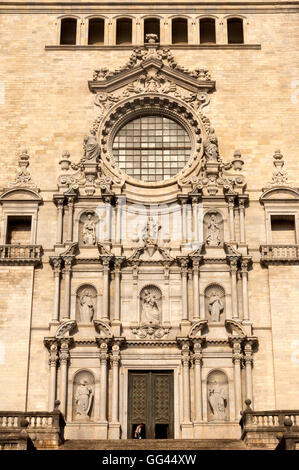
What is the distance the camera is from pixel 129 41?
3209 centimetres

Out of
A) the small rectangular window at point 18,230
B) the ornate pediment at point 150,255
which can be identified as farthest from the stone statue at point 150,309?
the small rectangular window at point 18,230

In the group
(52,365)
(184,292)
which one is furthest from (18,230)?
(184,292)

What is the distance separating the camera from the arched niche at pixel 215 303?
27203 millimetres

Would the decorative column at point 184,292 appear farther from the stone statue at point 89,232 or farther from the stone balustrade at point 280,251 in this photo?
the stone statue at point 89,232

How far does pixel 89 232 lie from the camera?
2839 cm

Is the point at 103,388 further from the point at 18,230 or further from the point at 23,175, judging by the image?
the point at 23,175

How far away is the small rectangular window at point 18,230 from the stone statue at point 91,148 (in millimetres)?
2778

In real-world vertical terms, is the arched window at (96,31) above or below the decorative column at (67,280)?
above

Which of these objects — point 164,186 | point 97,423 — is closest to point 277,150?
point 164,186

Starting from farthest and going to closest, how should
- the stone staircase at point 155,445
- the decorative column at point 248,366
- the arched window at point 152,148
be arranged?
1. the arched window at point 152,148
2. the decorative column at point 248,366
3. the stone staircase at point 155,445

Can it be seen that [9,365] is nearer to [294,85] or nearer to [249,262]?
[249,262]

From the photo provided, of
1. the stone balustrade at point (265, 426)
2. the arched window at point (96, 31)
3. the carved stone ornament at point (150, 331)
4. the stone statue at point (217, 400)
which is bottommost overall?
the stone balustrade at point (265, 426)

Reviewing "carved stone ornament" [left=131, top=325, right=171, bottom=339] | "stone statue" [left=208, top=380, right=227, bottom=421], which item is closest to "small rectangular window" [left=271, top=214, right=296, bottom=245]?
"carved stone ornament" [left=131, top=325, right=171, bottom=339]

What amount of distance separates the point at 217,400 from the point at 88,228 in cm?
665
